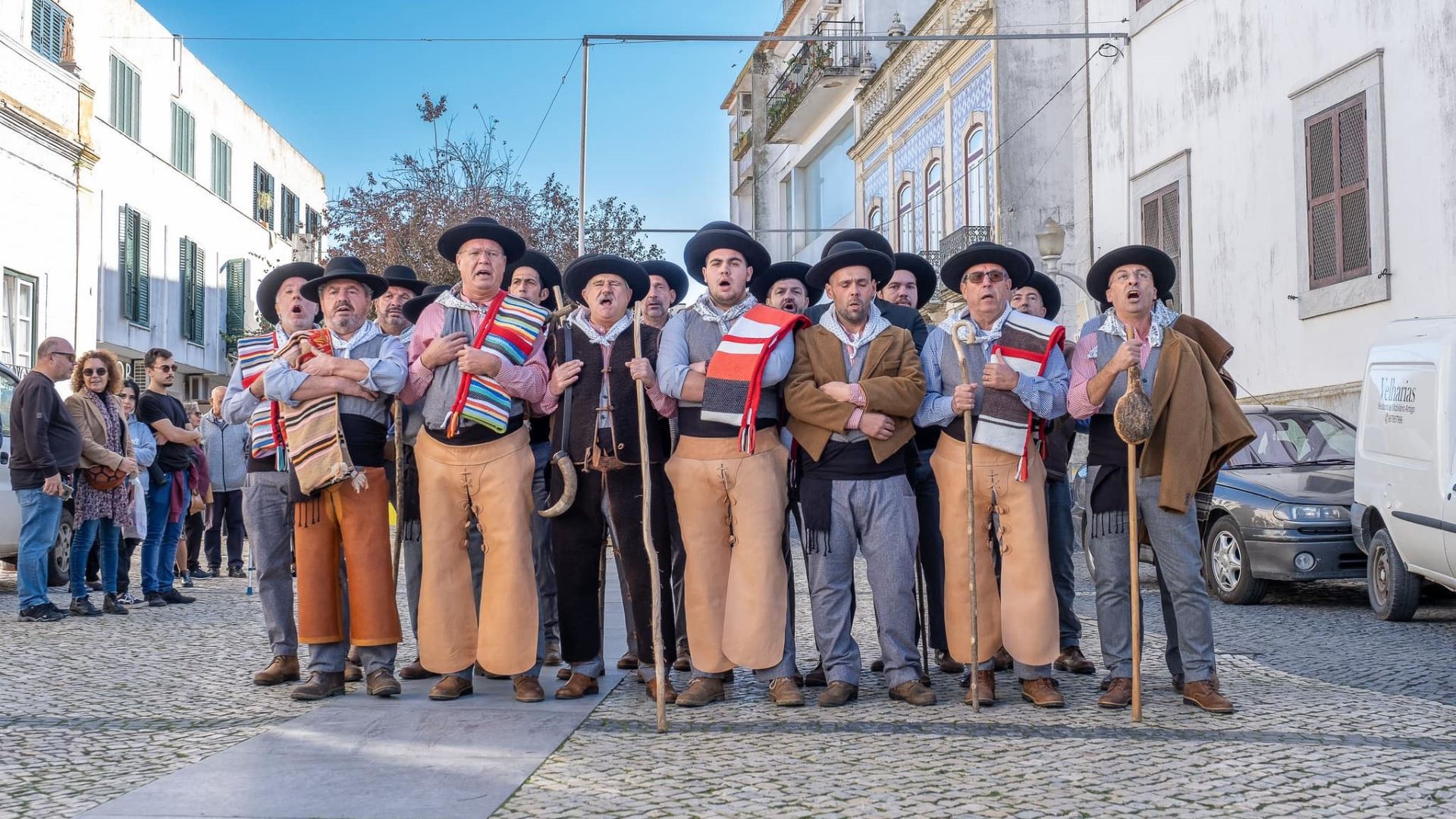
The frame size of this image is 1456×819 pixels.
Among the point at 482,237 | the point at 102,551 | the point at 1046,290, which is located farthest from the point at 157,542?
the point at 1046,290

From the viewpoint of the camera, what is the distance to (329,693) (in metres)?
7.04

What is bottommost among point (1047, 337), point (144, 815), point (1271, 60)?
point (144, 815)

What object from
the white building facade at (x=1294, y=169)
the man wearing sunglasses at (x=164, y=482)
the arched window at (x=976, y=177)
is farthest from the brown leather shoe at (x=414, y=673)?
the arched window at (x=976, y=177)

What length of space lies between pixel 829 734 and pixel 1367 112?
11.7 m

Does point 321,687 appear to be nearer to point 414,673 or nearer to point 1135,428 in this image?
point 414,673

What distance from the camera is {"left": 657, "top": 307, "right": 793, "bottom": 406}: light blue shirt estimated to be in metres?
6.92

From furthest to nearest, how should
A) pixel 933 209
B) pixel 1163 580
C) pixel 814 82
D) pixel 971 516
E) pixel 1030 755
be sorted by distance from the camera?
pixel 814 82, pixel 933 209, pixel 1163 580, pixel 971 516, pixel 1030 755

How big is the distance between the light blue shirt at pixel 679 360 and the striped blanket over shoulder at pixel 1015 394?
86 centimetres

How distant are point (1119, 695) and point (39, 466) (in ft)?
24.0

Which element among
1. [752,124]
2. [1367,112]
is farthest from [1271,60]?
[752,124]

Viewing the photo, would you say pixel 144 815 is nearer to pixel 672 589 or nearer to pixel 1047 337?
pixel 672 589

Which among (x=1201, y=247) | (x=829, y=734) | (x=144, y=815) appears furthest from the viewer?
(x=1201, y=247)

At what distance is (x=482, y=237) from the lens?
727 centimetres

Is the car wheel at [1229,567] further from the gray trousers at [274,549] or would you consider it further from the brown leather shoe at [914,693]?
the gray trousers at [274,549]
